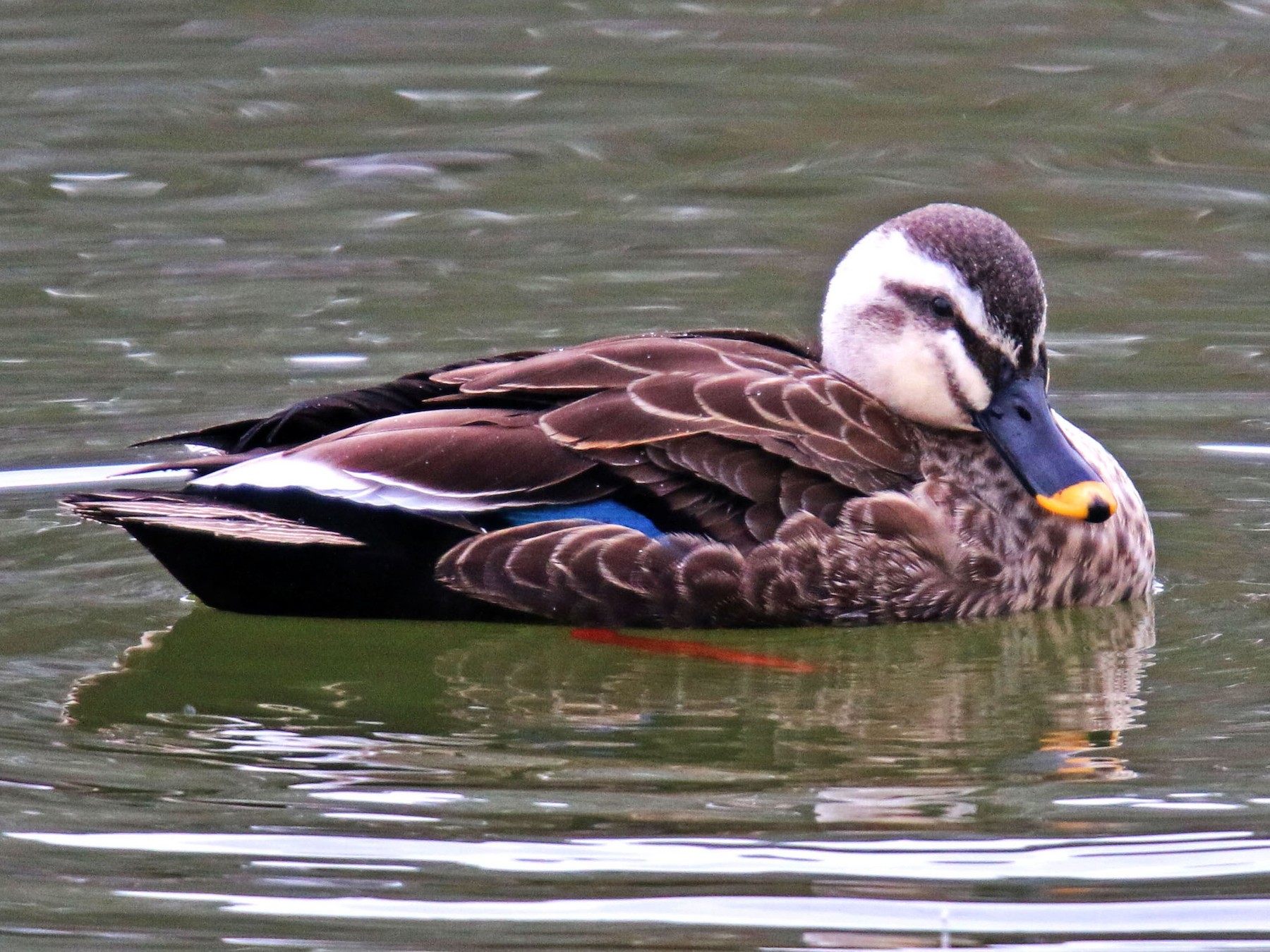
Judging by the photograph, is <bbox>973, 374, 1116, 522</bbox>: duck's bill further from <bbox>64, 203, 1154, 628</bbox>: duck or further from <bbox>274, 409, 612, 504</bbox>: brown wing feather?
<bbox>274, 409, 612, 504</bbox>: brown wing feather

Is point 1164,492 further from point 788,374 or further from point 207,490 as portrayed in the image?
point 207,490

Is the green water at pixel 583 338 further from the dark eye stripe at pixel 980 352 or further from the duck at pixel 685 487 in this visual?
the dark eye stripe at pixel 980 352

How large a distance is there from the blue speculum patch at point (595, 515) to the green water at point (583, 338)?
1.21 feet

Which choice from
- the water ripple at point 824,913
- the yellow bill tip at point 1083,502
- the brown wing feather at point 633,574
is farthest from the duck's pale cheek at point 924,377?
the water ripple at point 824,913

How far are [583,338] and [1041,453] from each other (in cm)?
343

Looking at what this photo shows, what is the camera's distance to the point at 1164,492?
8297 millimetres

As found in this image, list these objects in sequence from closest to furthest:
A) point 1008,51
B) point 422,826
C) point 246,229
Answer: point 422,826, point 246,229, point 1008,51

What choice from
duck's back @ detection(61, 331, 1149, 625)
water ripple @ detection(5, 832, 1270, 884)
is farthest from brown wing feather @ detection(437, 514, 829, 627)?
water ripple @ detection(5, 832, 1270, 884)

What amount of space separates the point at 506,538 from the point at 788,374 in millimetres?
1020

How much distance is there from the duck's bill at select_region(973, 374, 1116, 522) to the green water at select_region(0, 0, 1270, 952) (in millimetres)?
462

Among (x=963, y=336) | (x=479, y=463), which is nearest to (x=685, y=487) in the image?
(x=479, y=463)

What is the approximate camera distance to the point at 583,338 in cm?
1001

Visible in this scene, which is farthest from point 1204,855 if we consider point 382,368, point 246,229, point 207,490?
point 246,229

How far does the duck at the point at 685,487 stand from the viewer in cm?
674
